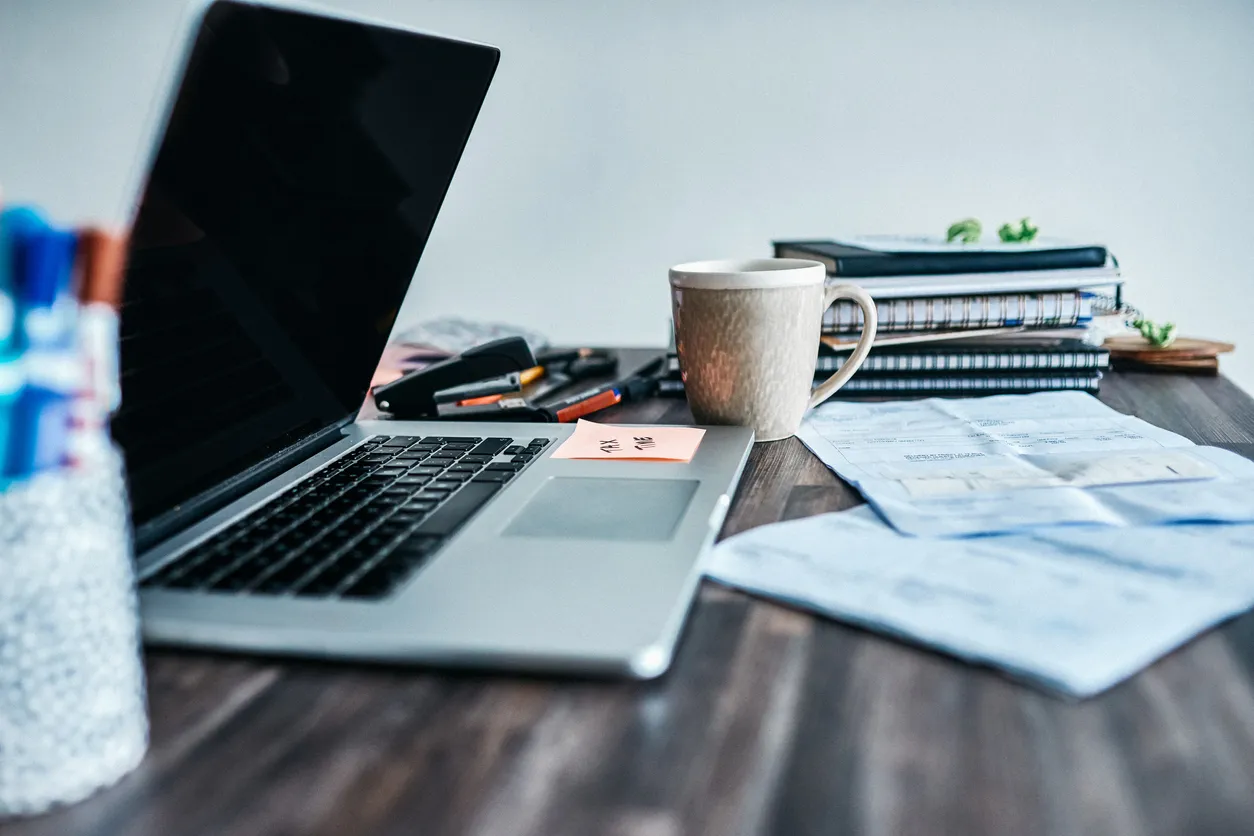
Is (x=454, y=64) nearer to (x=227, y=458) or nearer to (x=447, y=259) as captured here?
(x=227, y=458)

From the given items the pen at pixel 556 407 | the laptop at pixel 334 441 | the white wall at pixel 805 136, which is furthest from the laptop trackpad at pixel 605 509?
the white wall at pixel 805 136

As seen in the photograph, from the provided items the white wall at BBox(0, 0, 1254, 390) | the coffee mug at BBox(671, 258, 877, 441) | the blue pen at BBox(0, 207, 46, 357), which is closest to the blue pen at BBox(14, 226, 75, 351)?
the blue pen at BBox(0, 207, 46, 357)

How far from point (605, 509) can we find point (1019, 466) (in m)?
0.30

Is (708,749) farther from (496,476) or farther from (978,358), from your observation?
(978,358)

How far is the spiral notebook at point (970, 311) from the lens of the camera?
0.96 m

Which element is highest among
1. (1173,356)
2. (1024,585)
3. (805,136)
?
(805,136)

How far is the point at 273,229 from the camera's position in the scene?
2.05 ft

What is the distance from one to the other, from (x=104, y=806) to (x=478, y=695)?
13cm

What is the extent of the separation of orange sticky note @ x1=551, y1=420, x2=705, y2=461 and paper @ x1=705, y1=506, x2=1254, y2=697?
145mm

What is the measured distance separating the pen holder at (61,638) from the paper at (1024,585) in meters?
0.28

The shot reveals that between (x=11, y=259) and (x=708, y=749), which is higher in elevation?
(x=11, y=259)

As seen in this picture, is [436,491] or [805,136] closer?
[436,491]

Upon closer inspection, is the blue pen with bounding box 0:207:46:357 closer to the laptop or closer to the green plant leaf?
the laptop

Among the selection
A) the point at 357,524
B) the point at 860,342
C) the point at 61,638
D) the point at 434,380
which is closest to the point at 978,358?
the point at 860,342
